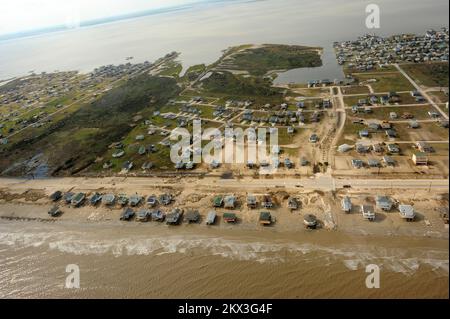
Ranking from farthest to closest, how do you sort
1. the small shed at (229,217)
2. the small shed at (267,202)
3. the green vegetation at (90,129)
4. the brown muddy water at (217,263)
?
the green vegetation at (90,129) → the small shed at (267,202) → the small shed at (229,217) → the brown muddy water at (217,263)

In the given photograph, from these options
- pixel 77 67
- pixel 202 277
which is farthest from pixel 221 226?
pixel 77 67

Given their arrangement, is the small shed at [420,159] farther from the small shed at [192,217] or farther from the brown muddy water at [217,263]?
the small shed at [192,217]

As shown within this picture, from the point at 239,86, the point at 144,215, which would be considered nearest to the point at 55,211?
the point at 144,215

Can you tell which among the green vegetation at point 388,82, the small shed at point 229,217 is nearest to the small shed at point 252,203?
the small shed at point 229,217

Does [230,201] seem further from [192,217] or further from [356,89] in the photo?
[356,89]

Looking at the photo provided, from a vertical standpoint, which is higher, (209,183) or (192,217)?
(209,183)

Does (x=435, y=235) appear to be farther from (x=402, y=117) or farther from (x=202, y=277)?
(x=402, y=117)
